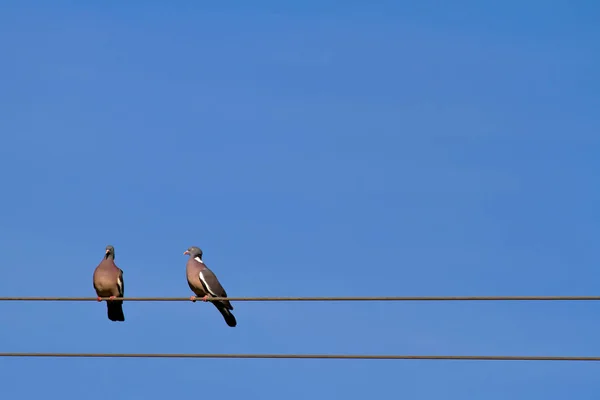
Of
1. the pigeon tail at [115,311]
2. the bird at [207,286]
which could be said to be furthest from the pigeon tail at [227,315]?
the pigeon tail at [115,311]

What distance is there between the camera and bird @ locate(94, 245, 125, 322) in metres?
14.9

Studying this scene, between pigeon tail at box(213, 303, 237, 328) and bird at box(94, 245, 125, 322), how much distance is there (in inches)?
41.3

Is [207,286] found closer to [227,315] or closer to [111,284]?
[227,315]

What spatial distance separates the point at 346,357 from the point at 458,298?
84 centimetres

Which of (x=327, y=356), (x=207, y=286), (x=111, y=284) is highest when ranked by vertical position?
(x=207, y=286)

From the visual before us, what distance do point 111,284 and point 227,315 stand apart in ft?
4.30

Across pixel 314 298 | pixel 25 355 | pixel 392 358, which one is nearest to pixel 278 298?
pixel 314 298

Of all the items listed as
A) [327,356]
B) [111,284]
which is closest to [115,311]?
[111,284]

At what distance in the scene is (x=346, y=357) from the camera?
30.1ft

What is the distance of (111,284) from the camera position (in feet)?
48.9

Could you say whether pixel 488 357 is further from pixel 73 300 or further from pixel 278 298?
pixel 73 300

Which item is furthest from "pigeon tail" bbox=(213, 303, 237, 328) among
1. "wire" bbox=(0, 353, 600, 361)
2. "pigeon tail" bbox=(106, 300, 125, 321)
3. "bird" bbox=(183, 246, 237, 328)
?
"wire" bbox=(0, 353, 600, 361)

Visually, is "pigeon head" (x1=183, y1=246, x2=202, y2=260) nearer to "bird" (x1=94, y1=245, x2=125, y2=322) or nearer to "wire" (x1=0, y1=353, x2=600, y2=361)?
"bird" (x1=94, y1=245, x2=125, y2=322)

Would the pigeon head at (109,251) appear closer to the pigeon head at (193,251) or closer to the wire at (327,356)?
the pigeon head at (193,251)
